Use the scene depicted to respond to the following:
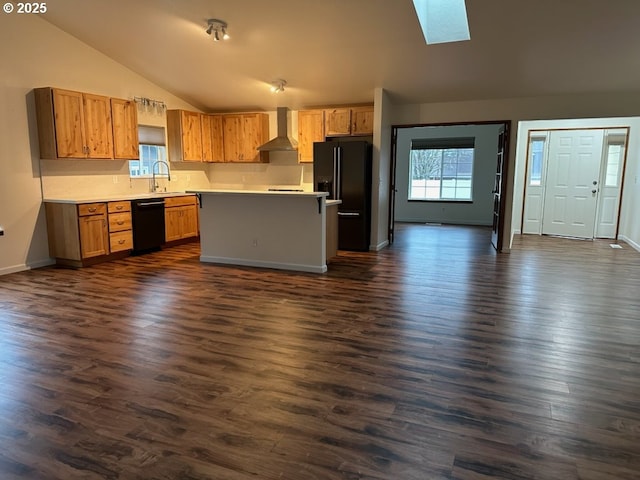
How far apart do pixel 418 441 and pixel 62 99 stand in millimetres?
5815

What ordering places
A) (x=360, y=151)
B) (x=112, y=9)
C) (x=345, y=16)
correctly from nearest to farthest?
1. (x=345, y=16)
2. (x=112, y=9)
3. (x=360, y=151)

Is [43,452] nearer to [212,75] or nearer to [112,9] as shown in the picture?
[112,9]

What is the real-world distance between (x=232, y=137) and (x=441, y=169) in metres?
5.64

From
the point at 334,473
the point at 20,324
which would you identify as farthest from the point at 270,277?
the point at 334,473

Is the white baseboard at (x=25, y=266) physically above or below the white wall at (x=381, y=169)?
below

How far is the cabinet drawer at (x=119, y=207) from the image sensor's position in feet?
19.7

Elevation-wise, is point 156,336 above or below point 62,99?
below

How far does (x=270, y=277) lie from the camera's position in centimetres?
521

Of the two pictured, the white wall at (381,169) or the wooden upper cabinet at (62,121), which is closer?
the wooden upper cabinet at (62,121)

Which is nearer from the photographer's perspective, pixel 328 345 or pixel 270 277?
pixel 328 345

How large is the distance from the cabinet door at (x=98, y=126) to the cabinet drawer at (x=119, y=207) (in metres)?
0.71

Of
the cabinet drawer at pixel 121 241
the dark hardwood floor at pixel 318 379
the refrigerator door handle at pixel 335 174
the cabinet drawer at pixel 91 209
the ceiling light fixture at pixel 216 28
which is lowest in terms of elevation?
the dark hardwood floor at pixel 318 379

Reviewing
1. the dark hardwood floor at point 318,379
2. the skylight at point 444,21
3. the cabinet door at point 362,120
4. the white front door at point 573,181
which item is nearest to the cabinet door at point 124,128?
the dark hardwood floor at point 318,379

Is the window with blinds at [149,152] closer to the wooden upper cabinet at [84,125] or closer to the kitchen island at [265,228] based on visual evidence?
the wooden upper cabinet at [84,125]
